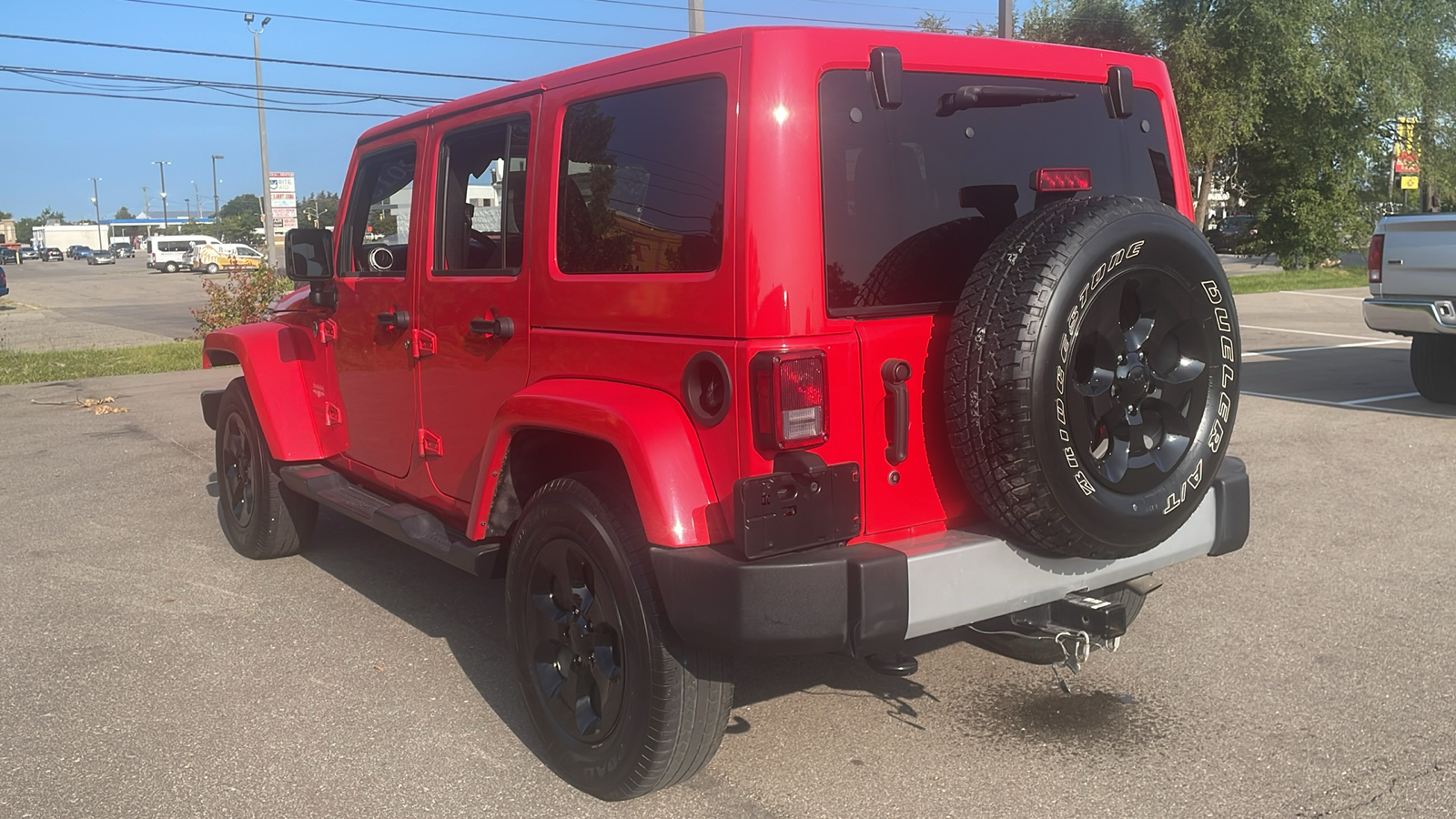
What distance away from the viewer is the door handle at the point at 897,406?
3012mm

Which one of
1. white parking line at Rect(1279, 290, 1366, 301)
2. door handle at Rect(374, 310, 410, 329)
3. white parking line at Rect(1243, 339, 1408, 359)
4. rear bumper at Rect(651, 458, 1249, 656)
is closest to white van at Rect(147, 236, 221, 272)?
white parking line at Rect(1279, 290, 1366, 301)

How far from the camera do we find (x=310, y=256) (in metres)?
4.89

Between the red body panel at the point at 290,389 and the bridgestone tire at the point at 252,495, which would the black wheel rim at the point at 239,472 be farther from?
the red body panel at the point at 290,389

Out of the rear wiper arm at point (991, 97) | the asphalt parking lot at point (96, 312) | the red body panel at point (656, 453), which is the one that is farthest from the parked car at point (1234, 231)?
the red body panel at point (656, 453)

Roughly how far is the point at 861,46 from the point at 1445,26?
1192 inches

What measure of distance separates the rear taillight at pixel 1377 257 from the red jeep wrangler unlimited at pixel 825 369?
6.05m

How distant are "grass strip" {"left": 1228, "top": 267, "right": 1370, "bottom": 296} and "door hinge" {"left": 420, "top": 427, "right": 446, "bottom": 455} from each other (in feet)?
67.4

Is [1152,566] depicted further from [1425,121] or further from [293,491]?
[1425,121]

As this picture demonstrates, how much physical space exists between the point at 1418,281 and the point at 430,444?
24.5 feet

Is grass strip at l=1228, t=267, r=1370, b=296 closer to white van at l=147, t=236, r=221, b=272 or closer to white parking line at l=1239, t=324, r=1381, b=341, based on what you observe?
white parking line at l=1239, t=324, r=1381, b=341

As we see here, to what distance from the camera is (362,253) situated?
15.9ft

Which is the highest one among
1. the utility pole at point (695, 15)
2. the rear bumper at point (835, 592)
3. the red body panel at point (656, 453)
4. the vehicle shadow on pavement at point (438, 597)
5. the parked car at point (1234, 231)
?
the utility pole at point (695, 15)

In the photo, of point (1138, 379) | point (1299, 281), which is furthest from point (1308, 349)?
point (1299, 281)

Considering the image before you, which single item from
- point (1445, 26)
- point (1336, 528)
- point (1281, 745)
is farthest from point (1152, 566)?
point (1445, 26)
